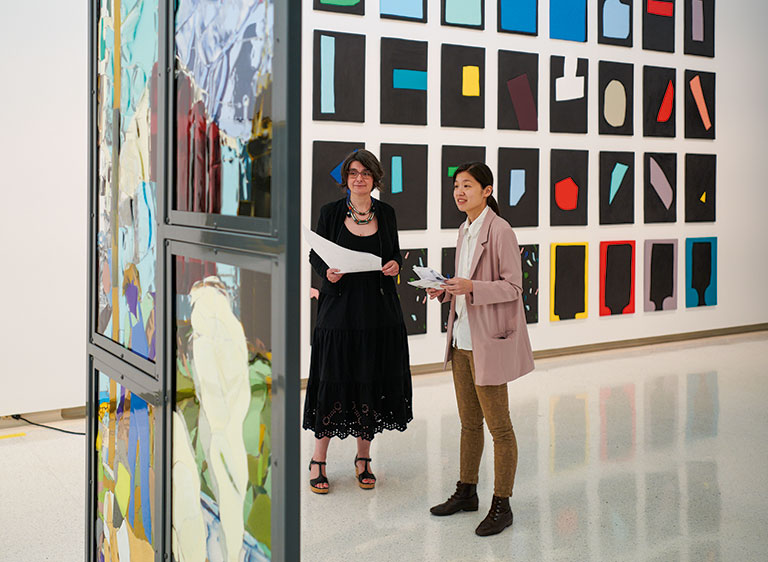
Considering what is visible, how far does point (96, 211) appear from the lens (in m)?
2.87

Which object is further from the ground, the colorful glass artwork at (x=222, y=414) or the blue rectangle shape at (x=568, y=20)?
the blue rectangle shape at (x=568, y=20)

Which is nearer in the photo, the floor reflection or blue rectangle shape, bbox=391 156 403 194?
the floor reflection

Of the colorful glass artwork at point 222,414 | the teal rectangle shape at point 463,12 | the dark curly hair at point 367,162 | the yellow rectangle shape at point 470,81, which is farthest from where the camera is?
the yellow rectangle shape at point 470,81

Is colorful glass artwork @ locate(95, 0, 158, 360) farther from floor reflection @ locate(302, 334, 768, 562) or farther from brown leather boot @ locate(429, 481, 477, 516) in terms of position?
brown leather boot @ locate(429, 481, 477, 516)

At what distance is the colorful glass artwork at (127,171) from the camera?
2357 millimetres

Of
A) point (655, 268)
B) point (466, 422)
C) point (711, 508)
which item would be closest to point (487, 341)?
point (466, 422)

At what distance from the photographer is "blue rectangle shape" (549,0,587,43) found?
7.86m

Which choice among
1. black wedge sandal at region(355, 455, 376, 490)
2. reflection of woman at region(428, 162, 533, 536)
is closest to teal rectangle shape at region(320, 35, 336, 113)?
reflection of woman at region(428, 162, 533, 536)

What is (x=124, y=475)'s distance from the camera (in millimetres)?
2656

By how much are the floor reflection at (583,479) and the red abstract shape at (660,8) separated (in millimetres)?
3955

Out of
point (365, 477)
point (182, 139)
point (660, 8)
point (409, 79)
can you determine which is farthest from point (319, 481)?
point (660, 8)

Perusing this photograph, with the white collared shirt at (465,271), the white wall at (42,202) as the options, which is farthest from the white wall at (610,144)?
the white collared shirt at (465,271)

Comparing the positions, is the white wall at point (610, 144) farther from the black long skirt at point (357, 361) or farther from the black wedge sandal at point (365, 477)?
the black long skirt at point (357, 361)

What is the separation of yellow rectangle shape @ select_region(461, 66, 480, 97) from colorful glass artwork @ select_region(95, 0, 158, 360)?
488cm
